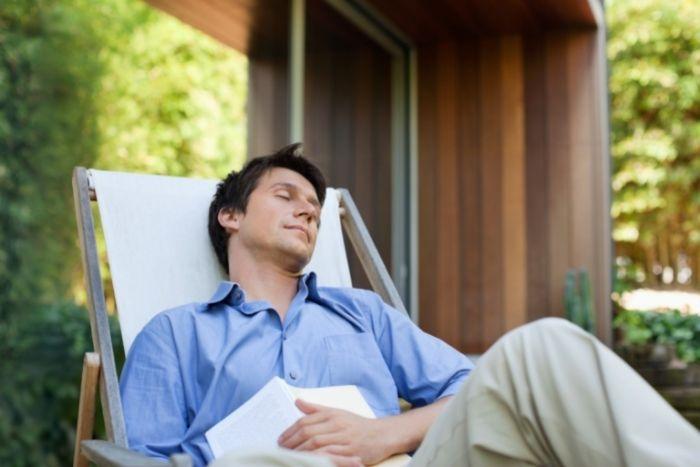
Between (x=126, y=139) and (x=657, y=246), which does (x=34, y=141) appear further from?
(x=657, y=246)

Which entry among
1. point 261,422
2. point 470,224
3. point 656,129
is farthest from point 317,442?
point 656,129

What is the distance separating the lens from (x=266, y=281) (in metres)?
2.27

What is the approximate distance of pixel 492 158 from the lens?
6.24 meters

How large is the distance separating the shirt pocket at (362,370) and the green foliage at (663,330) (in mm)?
4496

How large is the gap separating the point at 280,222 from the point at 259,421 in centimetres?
55

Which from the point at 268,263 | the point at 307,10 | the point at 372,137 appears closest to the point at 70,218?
the point at 268,263

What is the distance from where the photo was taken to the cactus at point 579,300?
19.1ft

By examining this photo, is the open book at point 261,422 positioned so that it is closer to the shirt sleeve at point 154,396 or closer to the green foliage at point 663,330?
the shirt sleeve at point 154,396

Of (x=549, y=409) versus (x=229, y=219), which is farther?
(x=229, y=219)

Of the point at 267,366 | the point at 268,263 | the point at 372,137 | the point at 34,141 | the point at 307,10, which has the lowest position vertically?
the point at 267,366

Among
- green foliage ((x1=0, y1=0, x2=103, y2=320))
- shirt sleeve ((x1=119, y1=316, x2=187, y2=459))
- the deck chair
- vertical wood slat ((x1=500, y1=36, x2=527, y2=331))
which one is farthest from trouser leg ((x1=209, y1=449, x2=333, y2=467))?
vertical wood slat ((x1=500, y1=36, x2=527, y2=331))

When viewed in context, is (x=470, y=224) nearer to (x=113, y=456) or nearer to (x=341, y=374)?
(x=341, y=374)

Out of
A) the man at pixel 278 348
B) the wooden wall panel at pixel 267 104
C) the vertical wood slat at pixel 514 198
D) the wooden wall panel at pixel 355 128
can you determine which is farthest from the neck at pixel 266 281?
the vertical wood slat at pixel 514 198

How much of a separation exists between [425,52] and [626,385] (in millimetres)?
5281
